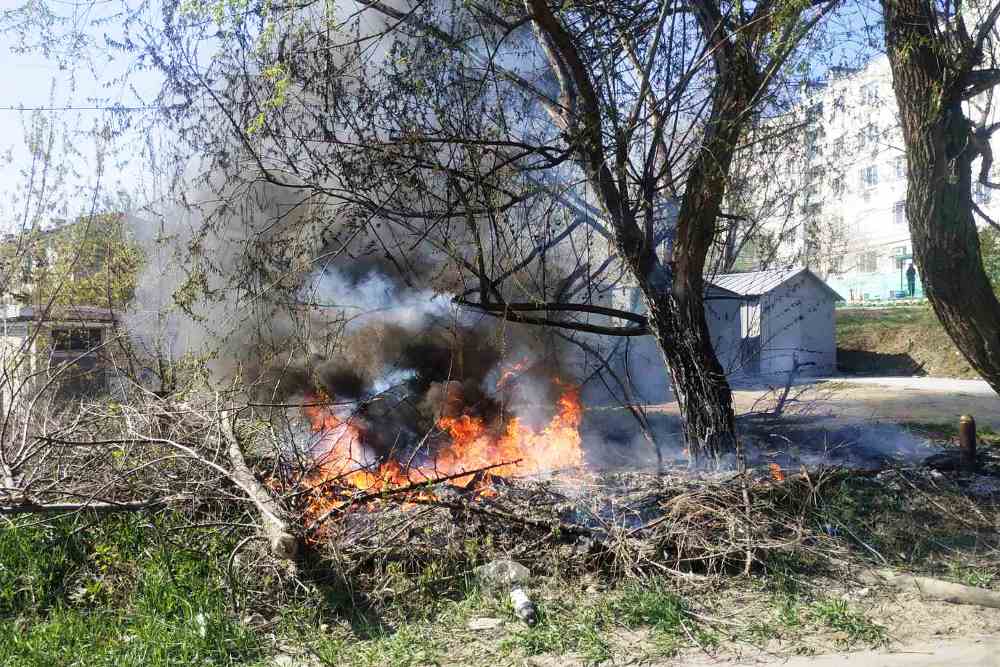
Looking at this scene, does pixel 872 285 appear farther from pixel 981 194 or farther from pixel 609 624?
pixel 609 624

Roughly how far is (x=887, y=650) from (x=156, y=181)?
28.6 ft

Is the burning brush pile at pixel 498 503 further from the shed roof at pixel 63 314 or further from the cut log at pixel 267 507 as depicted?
the shed roof at pixel 63 314

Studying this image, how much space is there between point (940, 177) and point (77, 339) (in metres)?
11.9

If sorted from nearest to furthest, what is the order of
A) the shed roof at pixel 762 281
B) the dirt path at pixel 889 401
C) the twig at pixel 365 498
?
the twig at pixel 365 498
the dirt path at pixel 889 401
the shed roof at pixel 762 281

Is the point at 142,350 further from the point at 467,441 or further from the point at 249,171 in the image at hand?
the point at 467,441

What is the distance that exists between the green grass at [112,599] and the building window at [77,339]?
19.6 feet

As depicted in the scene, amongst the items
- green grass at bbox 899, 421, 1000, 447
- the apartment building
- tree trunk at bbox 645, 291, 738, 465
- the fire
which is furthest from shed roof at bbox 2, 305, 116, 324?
green grass at bbox 899, 421, 1000, 447

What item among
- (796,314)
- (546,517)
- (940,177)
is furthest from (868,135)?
(796,314)

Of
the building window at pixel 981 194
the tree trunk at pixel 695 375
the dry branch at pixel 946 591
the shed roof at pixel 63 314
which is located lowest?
the dry branch at pixel 946 591

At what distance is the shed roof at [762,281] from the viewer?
75.4ft

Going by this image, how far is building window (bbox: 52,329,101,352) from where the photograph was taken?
Answer: 35.8 feet

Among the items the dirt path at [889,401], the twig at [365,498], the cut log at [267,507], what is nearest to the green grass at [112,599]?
the cut log at [267,507]

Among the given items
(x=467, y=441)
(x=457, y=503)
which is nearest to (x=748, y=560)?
(x=457, y=503)

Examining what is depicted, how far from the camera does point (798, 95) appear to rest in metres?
8.69
